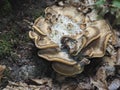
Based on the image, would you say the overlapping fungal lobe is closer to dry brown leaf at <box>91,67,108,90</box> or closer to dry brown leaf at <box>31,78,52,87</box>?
dry brown leaf at <box>31,78,52,87</box>

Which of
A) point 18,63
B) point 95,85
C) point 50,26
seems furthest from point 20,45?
point 95,85

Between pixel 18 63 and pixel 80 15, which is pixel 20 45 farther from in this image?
pixel 80 15

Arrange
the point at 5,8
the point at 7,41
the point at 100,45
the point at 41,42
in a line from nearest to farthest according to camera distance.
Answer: the point at 41,42 → the point at 100,45 → the point at 7,41 → the point at 5,8

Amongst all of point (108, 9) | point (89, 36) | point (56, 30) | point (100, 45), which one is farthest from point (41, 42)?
point (108, 9)

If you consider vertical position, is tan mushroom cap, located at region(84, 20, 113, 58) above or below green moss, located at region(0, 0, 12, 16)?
below

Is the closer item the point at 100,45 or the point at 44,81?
the point at 100,45

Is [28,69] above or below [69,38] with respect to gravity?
below

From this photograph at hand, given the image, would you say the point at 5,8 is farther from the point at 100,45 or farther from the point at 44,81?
the point at 100,45

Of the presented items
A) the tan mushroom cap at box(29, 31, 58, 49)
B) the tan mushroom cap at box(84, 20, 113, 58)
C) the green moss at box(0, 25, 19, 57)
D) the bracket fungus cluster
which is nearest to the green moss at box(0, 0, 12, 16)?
the green moss at box(0, 25, 19, 57)
